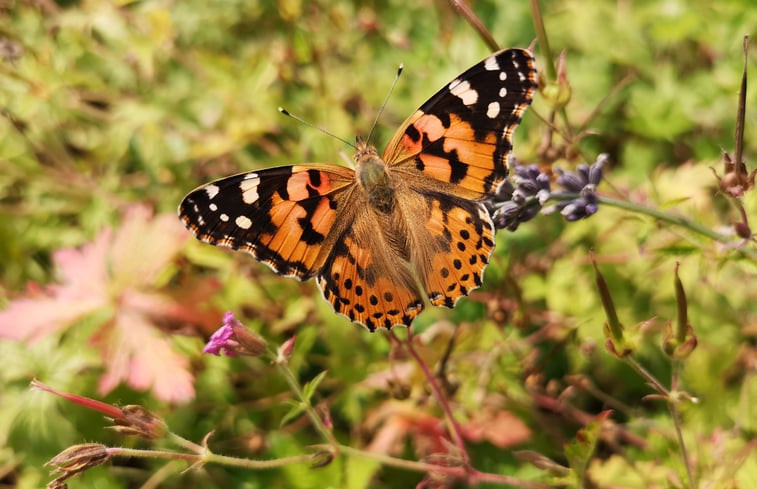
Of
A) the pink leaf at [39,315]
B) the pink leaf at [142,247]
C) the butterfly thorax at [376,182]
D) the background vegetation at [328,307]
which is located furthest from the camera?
the pink leaf at [142,247]

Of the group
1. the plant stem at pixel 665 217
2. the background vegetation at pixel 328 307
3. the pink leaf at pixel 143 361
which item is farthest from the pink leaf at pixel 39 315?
the plant stem at pixel 665 217

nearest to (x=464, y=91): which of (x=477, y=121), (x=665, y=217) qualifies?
(x=477, y=121)

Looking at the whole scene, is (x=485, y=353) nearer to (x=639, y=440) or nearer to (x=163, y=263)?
(x=639, y=440)

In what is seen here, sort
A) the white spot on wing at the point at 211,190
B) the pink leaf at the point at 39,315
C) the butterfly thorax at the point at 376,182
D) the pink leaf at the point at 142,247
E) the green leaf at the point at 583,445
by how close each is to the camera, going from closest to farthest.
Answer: the green leaf at the point at 583,445
the white spot on wing at the point at 211,190
the butterfly thorax at the point at 376,182
the pink leaf at the point at 39,315
the pink leaf at the point at 142,247

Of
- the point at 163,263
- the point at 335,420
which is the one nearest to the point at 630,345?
the point at 335,420

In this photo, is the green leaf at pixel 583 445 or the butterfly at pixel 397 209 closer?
the green leaf at pixel 583 445

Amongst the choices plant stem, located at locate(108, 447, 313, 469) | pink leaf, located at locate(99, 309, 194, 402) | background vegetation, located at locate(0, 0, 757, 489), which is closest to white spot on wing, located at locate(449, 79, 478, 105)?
background vegetation, located at locate(0, 0, 757, 489)

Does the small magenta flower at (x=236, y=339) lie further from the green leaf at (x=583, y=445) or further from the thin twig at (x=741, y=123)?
the thin twig at (x=741, y=123)
